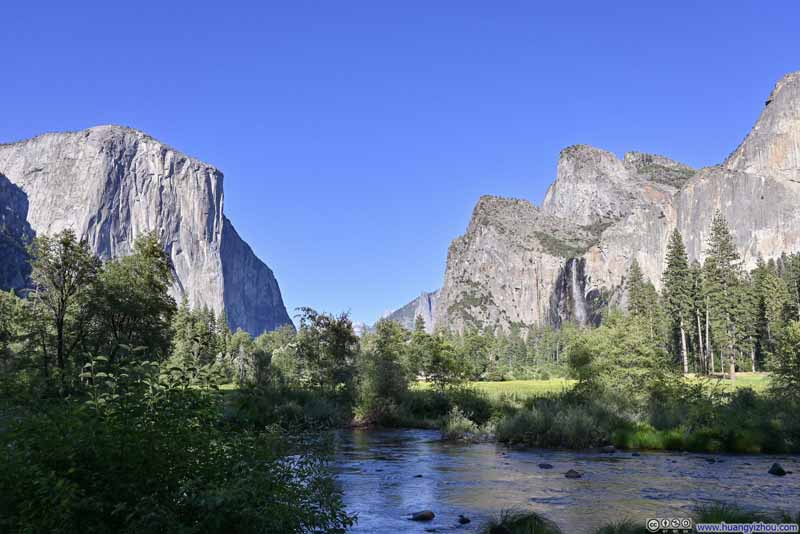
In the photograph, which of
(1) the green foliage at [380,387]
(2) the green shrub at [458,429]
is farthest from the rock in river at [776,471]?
(1) the green foliage at [380,387]

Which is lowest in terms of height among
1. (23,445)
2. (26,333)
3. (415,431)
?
(415,431)

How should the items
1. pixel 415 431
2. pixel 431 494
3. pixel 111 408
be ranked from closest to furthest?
pixel 111 408 → pixel 431 494 → pixel 415 431

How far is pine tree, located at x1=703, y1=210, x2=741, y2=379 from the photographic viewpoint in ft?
279

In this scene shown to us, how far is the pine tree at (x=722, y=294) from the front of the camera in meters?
85.0

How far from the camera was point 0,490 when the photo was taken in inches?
251

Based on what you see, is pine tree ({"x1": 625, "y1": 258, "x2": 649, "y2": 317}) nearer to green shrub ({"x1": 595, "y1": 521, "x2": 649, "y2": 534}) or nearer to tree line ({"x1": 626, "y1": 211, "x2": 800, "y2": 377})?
tree line ({"x1": 626, "y1": 211, "x2": 800, "y2": 377})

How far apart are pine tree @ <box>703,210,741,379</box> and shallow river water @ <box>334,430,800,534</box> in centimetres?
6776

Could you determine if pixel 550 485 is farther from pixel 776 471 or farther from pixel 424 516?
pixel 776 471

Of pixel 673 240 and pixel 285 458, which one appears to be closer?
pixel 285 458

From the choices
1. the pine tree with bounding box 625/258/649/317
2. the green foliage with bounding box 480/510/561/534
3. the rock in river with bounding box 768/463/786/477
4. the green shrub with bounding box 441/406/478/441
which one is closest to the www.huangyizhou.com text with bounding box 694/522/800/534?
the green foliage with bounding box 480/510/561/534

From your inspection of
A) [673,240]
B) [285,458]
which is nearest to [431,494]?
Answer: [285,458]

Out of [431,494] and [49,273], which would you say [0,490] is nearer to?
[431,494]

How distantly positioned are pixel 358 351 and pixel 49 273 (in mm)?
24483

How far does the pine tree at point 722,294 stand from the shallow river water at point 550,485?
6776cm
